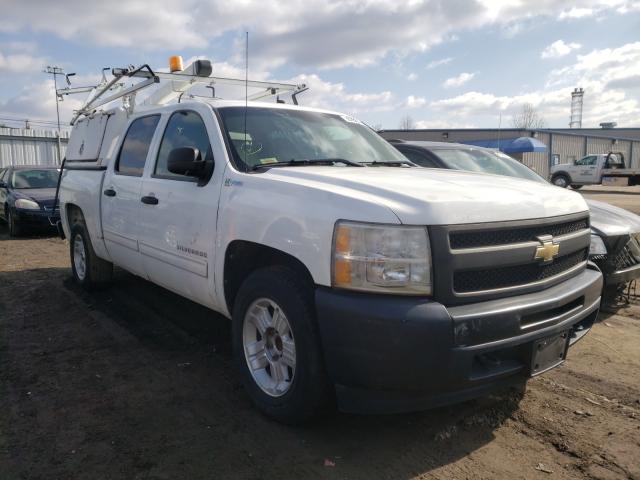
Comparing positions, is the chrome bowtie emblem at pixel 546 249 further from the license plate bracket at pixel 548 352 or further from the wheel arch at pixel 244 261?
the wheel arch at pixel 244 261

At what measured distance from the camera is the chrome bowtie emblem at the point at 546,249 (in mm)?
2836

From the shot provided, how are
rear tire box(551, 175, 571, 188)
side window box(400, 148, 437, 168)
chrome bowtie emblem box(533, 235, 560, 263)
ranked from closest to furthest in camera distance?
1. chrome bowtie emblem box(533, 235, 560, 263)
2. side window box(400, 148, 437, 168)
3. rear tire box(551, 175, 571, 188)

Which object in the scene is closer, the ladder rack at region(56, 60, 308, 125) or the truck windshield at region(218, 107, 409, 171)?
the truck windshield at region(218, 107, 409, 171)

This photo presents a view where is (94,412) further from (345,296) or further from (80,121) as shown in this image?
(80,121)

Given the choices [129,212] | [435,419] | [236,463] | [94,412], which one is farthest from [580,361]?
[129,212]

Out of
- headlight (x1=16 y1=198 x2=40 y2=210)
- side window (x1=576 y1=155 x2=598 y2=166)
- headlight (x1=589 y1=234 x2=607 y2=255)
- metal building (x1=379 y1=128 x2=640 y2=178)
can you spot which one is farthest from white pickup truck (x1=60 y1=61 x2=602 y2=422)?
metal building (x1=379 y1=128 x2=640 y2=178)

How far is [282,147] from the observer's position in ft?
12.4

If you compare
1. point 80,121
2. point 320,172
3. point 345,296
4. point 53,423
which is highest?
point 80,121

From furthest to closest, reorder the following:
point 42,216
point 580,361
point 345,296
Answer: point 42,216 < point 580,361 < point 345,296

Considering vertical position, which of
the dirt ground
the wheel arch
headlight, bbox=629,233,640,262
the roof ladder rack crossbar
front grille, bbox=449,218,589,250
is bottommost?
the dirt ground

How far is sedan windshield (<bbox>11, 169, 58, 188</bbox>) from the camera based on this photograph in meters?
12.2

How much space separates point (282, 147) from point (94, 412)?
2137mm

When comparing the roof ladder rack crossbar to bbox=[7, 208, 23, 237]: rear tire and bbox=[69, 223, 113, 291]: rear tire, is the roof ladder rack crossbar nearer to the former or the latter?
bbox=[69, 223, 113, 291]: rear tire

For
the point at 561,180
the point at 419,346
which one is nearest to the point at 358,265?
the point at 419,346
